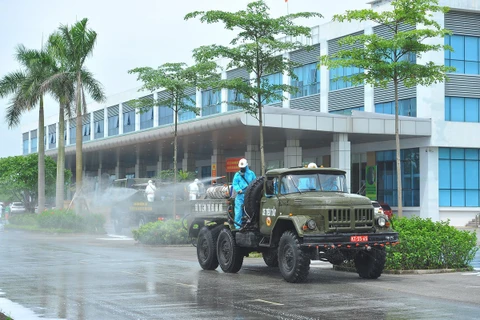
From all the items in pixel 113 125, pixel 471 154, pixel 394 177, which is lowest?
pixel 394 177

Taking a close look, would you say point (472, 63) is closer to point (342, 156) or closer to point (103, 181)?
point (342, 156)

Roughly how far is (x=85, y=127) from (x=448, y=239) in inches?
3411

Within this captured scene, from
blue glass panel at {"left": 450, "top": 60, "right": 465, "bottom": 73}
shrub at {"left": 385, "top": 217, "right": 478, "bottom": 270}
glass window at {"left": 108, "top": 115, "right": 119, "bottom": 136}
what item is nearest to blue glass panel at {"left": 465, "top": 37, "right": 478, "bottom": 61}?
blue glass panel at {"left": 450, "top": 60, "right": 465, "bottom": 73}

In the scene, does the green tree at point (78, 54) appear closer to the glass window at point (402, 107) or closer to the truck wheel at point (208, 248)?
the glass window at point (402, 107)

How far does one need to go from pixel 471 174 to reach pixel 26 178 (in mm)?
32748

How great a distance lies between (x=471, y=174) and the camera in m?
47.3

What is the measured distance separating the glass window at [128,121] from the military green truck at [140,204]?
39356 mm

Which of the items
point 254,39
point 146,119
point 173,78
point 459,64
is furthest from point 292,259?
point 146,119

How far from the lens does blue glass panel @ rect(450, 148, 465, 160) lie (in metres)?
46.7

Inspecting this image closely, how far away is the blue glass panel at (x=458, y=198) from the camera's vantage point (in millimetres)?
46594

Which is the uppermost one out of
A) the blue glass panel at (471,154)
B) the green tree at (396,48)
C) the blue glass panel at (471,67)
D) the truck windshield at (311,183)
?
the blue glass panel at (471,67)

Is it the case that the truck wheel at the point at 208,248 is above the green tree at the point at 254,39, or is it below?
below

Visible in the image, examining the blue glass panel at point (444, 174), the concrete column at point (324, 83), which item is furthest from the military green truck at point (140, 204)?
the blue glass panel at point (444, 174)

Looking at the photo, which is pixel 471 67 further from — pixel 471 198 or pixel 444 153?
pixel 471 198
